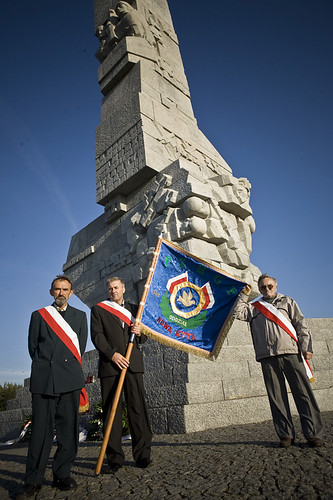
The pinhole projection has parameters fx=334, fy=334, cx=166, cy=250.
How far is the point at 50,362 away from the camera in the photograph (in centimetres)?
263

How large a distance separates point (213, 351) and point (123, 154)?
5886 millimetres

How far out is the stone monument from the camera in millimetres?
4391

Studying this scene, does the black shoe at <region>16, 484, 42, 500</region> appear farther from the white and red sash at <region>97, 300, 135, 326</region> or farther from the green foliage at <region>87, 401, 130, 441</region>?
the green foliage at <region>87, 401, 130, 441</region>

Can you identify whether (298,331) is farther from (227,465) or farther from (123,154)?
(123,154)

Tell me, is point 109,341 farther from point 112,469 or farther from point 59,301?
point 112,469

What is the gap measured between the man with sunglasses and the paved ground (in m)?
0.18

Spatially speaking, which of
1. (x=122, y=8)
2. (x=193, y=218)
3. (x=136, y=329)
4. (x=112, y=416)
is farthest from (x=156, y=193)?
(x=122, y=8)

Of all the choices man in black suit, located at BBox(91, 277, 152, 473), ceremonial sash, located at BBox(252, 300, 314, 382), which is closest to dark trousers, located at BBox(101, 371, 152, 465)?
man in black suit, located at BBox(91, 277, 152, 473)

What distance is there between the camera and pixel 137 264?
6598 millimetres

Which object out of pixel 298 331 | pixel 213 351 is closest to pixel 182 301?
pixel 213 351

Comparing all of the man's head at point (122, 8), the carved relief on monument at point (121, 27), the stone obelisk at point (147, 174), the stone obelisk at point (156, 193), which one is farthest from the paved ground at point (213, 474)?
the man's head at point (122, 8)

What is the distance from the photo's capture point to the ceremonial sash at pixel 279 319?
3229 mm

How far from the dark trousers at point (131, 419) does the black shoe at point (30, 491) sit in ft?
1.92

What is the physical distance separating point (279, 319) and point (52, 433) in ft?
7.34
